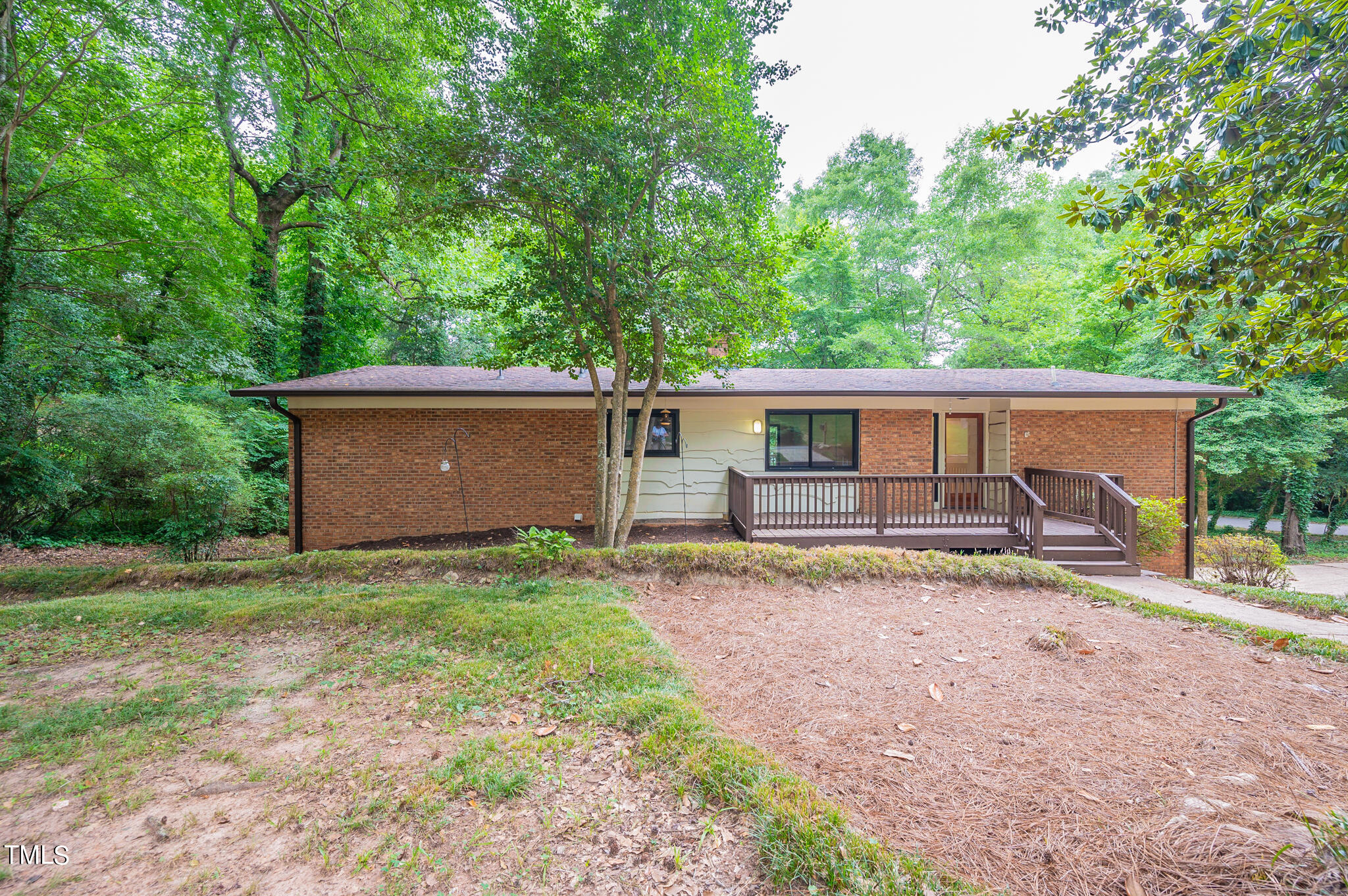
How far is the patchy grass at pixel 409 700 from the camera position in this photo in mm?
1829

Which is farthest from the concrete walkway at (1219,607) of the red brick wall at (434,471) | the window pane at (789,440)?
the red brick wall at (434,471)

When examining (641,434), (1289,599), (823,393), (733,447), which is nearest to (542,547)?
(641,434)

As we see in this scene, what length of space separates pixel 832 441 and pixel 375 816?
8.78m

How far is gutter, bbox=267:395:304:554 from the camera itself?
8.41m

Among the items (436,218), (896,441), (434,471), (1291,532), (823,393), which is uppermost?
(436,218)

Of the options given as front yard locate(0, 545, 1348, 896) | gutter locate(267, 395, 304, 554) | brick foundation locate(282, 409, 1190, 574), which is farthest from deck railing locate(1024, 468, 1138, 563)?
gutter locate(267, 395, 304, 554)

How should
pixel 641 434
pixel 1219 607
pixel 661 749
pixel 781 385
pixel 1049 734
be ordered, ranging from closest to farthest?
pixel 661 749 < pixel 1049 734 < pixel 1219 607 < pixel 641 434 < pixel 781 385

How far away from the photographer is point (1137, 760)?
2260mm

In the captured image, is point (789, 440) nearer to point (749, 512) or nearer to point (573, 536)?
point (749, 512)

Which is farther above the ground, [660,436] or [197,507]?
[660,436]

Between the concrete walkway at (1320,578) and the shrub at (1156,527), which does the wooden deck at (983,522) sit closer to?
the shrub at (1156,527)

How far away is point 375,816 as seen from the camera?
1.99 m

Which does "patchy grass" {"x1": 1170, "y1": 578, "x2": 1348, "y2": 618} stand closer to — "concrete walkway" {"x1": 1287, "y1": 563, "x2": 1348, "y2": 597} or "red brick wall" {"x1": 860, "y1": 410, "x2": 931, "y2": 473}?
"concrete walkway" {"x1": 1287, "y1": 563, "x2": 1348, "y2": 597}

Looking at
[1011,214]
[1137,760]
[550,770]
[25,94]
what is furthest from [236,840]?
[1011,214]
